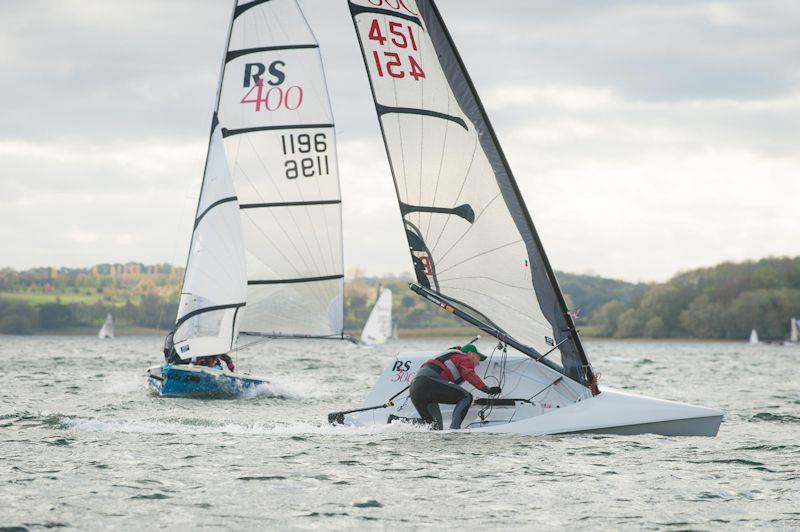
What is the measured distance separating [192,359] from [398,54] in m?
10.7

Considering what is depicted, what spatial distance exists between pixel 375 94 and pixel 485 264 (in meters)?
2.60

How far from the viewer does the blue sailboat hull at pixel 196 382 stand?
20.6 metres

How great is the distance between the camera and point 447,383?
41.3ft

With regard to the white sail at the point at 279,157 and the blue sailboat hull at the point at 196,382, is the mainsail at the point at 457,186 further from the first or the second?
the white sail at the point at 279,157

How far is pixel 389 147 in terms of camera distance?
13555mm

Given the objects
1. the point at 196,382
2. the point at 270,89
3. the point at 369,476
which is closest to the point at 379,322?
the point at 270,89

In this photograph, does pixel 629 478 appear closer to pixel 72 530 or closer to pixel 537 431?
pixel 537 431

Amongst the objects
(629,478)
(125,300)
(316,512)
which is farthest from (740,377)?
(125,300)

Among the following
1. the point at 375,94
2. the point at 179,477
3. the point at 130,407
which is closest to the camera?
the point at 179,477

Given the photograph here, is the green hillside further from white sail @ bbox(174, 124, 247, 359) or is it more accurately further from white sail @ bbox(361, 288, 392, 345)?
white sail @ bbox(174, 124, 247, 359)

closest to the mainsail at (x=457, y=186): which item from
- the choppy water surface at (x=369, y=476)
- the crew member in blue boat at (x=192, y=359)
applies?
the choppy water surface at (x=369, y=476)

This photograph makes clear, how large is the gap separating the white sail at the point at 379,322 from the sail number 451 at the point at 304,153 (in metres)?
47.2

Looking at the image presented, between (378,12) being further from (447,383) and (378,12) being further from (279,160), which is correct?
(279,160)

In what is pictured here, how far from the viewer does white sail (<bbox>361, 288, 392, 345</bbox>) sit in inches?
2822
